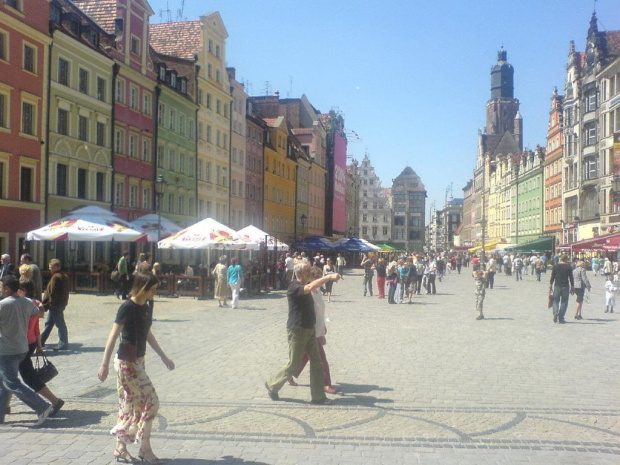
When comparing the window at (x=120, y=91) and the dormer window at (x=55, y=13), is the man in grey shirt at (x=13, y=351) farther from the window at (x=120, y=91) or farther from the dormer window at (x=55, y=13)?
the window at (x=120, y=91)

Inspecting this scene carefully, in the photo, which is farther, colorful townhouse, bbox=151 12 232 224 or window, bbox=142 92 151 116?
colorful townhouse, bbox=151 12 232 224

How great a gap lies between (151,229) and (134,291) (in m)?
23.9

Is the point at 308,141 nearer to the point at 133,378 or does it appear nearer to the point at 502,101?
the point at 133,378

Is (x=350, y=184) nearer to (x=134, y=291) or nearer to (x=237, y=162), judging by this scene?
(x=237, y=162)

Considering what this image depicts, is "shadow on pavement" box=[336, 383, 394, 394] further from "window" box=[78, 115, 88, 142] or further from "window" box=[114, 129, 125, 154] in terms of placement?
"window" box=[114, 129, 125, 154]

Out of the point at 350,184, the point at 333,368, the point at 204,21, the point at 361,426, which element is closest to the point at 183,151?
the point at 204,21

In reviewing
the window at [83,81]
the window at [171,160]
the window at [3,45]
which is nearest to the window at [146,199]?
the window at [171,160]

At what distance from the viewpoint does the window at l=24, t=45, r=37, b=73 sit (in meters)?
31.2

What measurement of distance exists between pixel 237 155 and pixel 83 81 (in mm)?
23293

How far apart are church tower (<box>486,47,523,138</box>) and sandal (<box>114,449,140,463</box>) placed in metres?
152

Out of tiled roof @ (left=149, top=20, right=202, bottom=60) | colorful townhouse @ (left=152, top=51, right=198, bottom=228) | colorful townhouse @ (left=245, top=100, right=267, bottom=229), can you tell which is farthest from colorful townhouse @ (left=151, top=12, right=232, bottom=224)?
colorful townhouse @ (left=245, top=100, right=267, bottom=229)

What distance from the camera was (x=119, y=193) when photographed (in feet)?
130

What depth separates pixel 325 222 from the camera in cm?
9269

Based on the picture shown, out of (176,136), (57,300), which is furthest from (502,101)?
(57,300)
